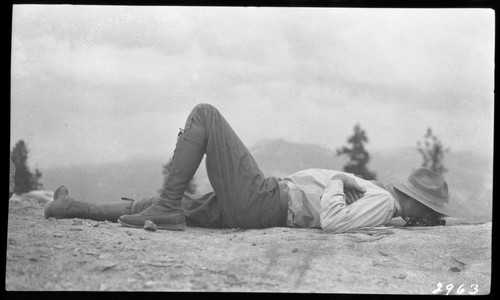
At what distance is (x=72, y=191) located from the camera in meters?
3.80

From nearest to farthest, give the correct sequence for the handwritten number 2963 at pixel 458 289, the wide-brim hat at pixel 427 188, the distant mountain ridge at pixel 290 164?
the handwritten number 2963 at pixel 458 289, the distant mountain ridge at pixel 290 164, the wide-brim hat at pixel 427 188

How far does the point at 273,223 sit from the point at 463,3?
5.43 ft

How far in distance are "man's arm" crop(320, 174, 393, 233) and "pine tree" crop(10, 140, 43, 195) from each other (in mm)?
1696

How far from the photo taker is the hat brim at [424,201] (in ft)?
12.8

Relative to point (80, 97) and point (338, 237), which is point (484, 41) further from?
point (80, 97)

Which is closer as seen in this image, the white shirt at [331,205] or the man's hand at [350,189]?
the white shirt at [331,205]

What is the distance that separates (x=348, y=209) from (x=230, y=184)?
2.28ft

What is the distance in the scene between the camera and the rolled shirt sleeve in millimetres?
3637

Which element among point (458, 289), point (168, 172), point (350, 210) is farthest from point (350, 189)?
point (168, 172)

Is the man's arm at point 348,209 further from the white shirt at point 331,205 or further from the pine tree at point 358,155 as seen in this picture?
the pine tree at point 358,155

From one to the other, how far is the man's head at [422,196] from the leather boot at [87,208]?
1552 millimetres

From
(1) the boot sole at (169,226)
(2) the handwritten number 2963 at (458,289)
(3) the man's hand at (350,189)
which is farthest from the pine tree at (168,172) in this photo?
(2) the handwritten number 2963 at (458,289)

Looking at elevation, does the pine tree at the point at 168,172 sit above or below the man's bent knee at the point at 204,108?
below

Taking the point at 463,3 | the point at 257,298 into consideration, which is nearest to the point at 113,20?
the point at 257,298
